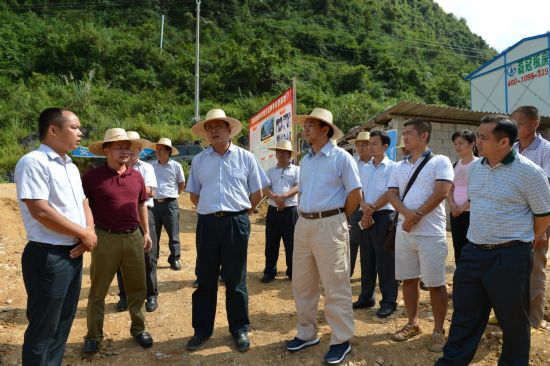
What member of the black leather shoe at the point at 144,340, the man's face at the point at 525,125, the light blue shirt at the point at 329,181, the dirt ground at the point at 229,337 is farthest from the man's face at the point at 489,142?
the black leather shoe at the point at 144,340

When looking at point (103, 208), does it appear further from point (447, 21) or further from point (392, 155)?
point (447, 21)

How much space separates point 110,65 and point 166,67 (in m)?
4.09

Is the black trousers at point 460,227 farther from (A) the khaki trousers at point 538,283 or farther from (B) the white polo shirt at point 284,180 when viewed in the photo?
(B) the white polo shirt at point 284,180

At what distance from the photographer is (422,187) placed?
11.0 feet

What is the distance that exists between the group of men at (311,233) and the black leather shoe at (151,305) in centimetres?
2

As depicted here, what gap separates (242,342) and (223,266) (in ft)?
2.15

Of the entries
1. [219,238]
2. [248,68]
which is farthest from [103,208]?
[248,68]

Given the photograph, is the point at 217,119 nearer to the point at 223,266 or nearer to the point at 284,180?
the point at 223,266

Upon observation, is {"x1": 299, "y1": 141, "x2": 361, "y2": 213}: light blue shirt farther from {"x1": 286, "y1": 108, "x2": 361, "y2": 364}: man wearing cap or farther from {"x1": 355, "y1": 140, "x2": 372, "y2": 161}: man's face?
{"x1": 355, "y1": 140, "x2": 372, "y2": 161}: man's face

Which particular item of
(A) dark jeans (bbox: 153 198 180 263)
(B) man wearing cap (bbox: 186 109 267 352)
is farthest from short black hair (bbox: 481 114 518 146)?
(A) dark jeans (bbox: 153 198 180 263)

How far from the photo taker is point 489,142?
2590mm

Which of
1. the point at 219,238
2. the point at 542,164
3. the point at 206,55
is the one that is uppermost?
the point at 206,55

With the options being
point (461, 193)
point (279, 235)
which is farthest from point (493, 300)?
point (279, 235)

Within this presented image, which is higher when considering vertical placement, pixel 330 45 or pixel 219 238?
pixel 330 45
